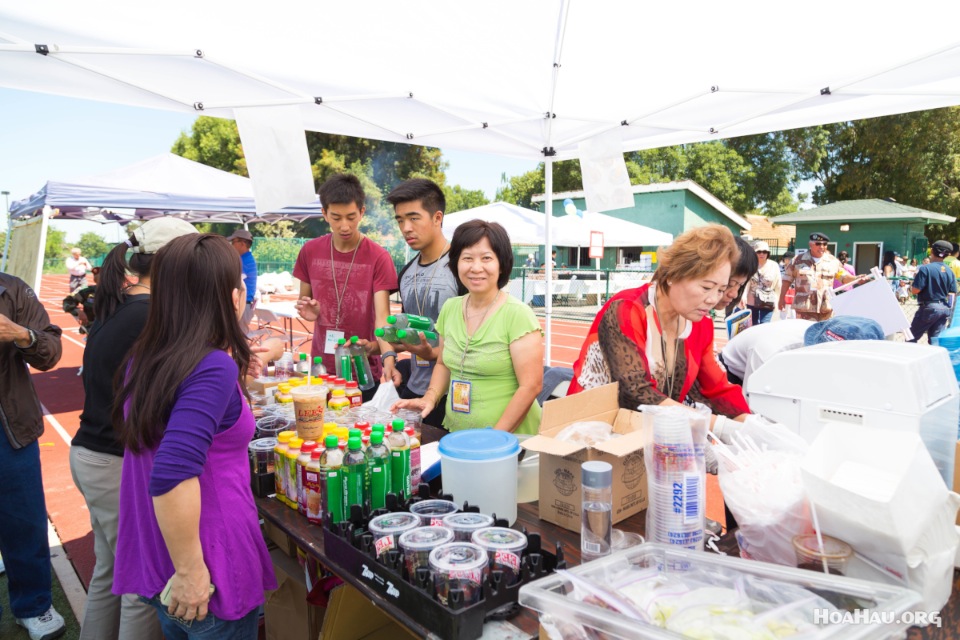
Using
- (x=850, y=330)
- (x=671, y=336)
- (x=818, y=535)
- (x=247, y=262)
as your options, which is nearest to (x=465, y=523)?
(x=818, y=535)

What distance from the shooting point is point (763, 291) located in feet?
30.1

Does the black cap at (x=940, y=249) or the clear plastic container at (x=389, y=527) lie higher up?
the black cap at (x=940, y=249)

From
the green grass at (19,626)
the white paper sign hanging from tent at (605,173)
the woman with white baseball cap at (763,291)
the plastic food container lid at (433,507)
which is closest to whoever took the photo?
the plastic food container lid at (433,507)

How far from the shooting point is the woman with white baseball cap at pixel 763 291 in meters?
9.19

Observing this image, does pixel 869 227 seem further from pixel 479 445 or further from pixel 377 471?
pixel 377 471

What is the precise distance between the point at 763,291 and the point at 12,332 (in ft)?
31.2

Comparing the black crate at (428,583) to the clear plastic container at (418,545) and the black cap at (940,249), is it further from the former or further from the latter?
the black cap at (940,249)

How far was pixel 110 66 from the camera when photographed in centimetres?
331

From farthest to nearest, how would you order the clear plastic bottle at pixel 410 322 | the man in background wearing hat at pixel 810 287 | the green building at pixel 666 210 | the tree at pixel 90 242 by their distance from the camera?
the tree at pixel 90 242, the green building at pixel 666 210, the man in background wearing hat at pixel 810 287, the clear plastic bottle at pixel 410 322

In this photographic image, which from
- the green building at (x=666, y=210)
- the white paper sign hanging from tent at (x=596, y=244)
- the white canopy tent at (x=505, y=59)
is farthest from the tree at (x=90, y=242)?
the white canopy tent at (x=505, y=59)

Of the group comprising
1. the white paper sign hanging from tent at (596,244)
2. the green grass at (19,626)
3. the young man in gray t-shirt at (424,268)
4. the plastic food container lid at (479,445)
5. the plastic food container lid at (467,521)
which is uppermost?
the white paper sign hanging from tent at (596,244)

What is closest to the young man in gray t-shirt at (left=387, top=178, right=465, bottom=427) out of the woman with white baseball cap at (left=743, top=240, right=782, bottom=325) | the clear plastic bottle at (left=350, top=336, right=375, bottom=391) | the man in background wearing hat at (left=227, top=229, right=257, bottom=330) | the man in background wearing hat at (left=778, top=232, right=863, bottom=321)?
the clear plastic bottle at (left=350, top=336, right=375, bottom=391)

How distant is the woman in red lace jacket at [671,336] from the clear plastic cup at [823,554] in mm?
637

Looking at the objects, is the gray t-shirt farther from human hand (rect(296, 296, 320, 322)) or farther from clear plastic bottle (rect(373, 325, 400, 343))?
human hand (rect(296, 296, 320, 322))
